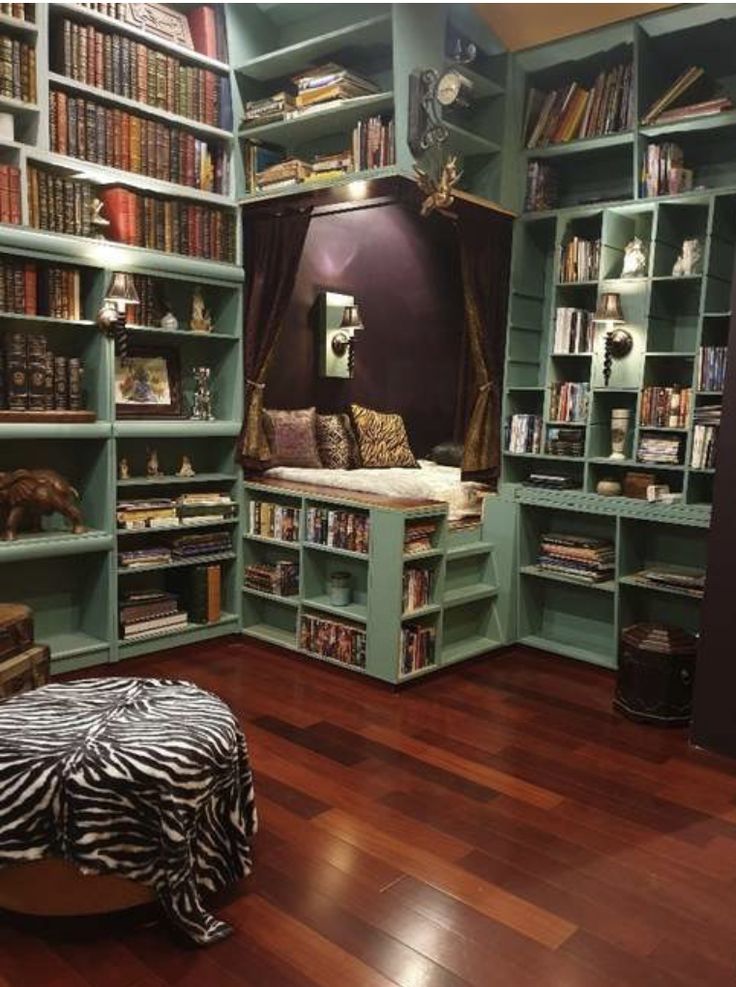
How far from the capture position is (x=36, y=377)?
11.9ft

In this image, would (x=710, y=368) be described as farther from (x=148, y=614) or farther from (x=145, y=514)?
(x=148, y=614)

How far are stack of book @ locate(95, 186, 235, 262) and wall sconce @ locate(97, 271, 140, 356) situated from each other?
0.26m

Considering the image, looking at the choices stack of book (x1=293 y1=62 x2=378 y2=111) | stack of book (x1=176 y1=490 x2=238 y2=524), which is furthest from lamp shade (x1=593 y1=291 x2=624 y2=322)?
stack of book (x1=176 y1=490 x2=238 y2=524)

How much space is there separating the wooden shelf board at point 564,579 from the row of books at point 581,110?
2235 mm

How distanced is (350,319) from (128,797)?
145 inches

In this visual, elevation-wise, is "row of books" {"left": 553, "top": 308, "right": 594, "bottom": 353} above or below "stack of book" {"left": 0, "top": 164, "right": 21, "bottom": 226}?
below

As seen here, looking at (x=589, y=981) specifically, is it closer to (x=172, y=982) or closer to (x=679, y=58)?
(x=172, y=982)

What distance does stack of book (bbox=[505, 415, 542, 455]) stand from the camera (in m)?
4.41

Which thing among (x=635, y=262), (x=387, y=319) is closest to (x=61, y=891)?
(x=635, y=262)

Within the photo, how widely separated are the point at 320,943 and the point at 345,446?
3.23 meters

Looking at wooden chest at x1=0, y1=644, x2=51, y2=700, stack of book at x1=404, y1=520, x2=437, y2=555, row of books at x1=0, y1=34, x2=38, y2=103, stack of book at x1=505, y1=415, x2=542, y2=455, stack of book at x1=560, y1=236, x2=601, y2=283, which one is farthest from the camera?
stack of book at x1=505, y1=415, x2=542, y2=455

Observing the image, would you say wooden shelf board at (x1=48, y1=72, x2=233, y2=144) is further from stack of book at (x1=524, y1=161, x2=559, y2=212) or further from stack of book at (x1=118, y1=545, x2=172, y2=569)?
stack of book at (x1=118, y1=545, x2=172, y2=569)

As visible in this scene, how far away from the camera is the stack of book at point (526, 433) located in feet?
14.5

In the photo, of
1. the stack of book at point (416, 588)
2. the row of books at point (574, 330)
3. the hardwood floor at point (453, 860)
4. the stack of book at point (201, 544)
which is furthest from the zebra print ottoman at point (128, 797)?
the row of books at point (574, 330)
